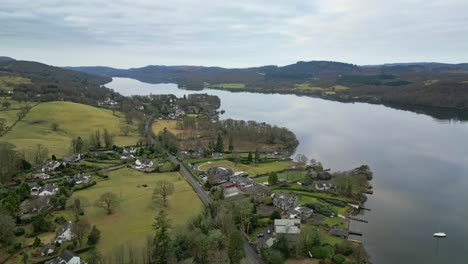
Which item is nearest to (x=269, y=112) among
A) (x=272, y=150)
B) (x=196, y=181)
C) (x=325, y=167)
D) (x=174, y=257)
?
(x=272, y=150)

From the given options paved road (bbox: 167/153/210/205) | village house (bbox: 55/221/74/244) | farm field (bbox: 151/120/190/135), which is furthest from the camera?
farm field (bbox: 151/120/190/135)

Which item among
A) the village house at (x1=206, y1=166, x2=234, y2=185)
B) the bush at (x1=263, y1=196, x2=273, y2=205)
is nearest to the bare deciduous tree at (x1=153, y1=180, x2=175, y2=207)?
the village house at (x1=206, y1=166, x2=234, y2=185)

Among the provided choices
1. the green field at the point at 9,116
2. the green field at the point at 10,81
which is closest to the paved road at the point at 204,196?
the green field at the point at 9,116

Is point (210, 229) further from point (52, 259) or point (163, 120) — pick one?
point (163, 120)

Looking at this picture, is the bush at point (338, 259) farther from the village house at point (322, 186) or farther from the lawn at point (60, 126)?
the lawn at point (60, 126)

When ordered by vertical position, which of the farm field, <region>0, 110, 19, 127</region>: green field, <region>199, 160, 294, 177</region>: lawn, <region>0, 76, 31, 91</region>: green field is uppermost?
<region>0, 76, 31, 91</region>: green field

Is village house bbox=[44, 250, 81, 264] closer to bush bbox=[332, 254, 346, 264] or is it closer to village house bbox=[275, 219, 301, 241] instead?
village house bbox=[275, 219, 301, 241]
